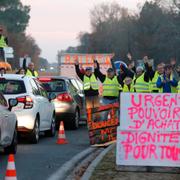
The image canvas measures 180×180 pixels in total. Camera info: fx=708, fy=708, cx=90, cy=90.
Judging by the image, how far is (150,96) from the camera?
11.4 meters

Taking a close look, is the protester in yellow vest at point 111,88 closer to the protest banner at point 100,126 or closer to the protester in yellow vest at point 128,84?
the protester in yellow vest at point 128,84

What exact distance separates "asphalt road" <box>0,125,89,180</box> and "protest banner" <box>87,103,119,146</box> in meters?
0.41

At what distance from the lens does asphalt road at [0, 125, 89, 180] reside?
11.8 m

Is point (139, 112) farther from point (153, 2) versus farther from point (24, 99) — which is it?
point (153, 2)

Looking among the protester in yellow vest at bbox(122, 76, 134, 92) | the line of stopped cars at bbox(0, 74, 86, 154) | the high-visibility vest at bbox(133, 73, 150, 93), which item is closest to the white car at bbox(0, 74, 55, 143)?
the line of stopped cars at bbox(0, 74, 86, 154)

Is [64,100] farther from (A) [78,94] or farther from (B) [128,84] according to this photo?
(B) [128,84]

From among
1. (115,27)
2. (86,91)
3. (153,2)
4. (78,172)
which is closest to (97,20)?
(115,27)

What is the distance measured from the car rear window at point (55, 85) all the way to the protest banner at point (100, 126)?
17.7 ft

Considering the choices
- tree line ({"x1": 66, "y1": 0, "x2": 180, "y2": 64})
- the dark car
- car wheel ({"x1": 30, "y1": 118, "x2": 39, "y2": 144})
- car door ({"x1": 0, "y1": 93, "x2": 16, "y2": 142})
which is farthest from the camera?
tree line ({"x1": 66, "y1": 0, "x2": 180, "y2": 64})

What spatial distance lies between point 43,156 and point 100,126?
212 cm

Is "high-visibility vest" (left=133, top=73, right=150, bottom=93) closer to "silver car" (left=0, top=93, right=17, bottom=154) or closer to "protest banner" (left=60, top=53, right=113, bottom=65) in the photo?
"silver car" (left=0, top=93, right=17, bottom=154)

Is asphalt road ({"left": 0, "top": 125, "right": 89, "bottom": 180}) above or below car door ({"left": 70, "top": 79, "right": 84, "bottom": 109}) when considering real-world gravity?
below

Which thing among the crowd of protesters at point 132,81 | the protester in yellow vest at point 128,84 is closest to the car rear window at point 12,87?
the crowd of protesters at point 132,81

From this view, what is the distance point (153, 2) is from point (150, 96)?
311 ft
